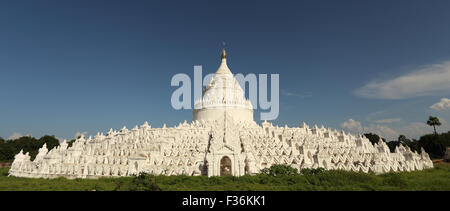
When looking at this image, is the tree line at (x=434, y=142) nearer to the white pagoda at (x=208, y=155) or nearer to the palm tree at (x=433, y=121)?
the palm tree at (x=433, y=121)

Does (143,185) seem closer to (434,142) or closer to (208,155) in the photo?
(208,155)

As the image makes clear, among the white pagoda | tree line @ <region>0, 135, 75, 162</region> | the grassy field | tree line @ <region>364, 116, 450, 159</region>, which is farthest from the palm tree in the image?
tree line @ <region>0, 135, 75, 162</region>

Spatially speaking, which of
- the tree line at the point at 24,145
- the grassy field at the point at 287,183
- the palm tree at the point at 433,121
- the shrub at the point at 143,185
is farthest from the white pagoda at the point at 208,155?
the palm tree at the point at 433,121

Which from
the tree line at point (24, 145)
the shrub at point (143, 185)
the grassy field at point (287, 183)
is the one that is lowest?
the tree line at point (24, 145)

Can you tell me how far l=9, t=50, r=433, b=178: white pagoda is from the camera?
22.5 meters

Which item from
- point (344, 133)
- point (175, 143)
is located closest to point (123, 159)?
point (175, 143)

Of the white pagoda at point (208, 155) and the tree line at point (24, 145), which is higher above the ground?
the white pagoda at point (208, 155)

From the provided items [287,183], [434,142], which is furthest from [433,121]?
[287,183]

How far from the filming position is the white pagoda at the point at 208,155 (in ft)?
73.7

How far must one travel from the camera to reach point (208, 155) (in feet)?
71.1

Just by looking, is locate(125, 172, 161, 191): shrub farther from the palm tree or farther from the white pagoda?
the palm tree
